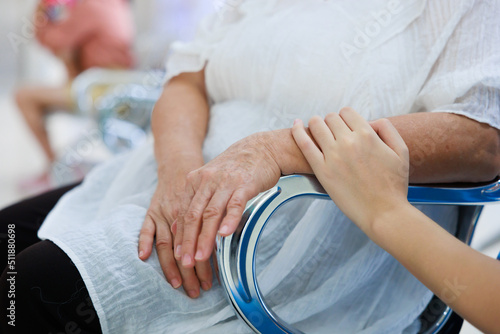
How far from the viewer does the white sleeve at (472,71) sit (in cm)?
69

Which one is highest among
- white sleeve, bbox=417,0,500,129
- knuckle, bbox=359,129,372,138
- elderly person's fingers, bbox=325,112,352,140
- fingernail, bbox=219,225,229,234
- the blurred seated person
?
white sleeve, bbox=417,0,500,129

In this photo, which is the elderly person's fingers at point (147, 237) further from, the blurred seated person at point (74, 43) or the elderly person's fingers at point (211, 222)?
the blurred seated person at point (74, 43)

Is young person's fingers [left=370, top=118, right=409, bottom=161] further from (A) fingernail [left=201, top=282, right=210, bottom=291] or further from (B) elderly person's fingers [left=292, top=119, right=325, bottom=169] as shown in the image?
(A) fingernail [left=201, top=282, right=210, bottom=291]

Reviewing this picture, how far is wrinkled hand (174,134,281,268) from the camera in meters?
0.61

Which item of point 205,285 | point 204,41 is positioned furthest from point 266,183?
point 204,41

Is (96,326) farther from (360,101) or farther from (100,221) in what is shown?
(360,101)

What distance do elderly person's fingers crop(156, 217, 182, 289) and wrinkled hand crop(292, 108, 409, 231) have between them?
218mm

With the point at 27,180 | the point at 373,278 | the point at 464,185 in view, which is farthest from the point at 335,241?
the point at 27,180

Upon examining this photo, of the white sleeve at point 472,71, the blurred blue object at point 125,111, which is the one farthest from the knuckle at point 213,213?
the blurred blue object at point 125,111

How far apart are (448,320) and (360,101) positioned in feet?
1.18

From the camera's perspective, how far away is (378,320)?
75 cm

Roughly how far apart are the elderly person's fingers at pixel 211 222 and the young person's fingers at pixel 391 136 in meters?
0.20

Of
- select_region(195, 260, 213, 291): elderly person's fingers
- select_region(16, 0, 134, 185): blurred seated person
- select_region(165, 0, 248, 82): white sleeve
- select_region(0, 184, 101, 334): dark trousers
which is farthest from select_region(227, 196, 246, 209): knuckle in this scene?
select_region(16, 0, 134, 185): blurred seated person

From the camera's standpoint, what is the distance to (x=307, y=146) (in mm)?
644
